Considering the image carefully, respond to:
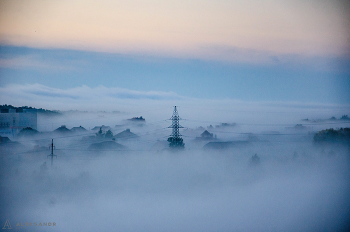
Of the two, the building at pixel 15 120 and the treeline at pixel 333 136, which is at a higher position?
the building at pixel 15 120

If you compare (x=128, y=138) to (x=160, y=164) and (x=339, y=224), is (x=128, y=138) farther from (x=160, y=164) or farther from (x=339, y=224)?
(x=339, y=224)

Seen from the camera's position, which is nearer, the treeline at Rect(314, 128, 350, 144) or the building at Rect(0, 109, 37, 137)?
the building at Rect(0, 109, 37, 137)

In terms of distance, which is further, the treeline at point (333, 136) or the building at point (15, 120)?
the treeline at point (333, 136)

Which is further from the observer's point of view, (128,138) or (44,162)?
(128,138)

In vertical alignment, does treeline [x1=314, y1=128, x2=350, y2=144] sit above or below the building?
below

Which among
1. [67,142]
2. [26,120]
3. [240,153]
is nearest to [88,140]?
[67,142]
